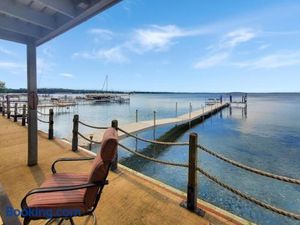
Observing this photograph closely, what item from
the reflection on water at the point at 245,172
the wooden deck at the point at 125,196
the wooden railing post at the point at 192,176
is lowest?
the reflection on water at the point at 245,172

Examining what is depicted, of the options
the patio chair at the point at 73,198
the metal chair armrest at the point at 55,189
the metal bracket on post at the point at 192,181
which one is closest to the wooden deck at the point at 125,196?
the metal bracket on post at the point at 192,181

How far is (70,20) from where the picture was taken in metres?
3.33

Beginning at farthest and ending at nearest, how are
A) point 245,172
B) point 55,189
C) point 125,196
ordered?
point 245,172
point 125,196
point 55,189

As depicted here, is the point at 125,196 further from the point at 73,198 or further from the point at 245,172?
the point at 245,172

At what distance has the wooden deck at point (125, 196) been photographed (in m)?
2.63

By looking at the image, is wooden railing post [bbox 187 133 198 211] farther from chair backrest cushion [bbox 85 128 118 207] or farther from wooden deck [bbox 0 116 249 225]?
chair backrest cushion [bbox 85 128 118 207]

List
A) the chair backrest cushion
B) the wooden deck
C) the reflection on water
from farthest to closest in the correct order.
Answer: the reflection on water < the wooden deck < the chair backrest cushion

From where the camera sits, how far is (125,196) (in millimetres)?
3146

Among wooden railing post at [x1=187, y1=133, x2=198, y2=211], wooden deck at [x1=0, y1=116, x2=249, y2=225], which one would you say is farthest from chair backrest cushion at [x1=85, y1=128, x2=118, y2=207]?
wooden railing post at [x1=187, y1=133, x2=198, y2=211]

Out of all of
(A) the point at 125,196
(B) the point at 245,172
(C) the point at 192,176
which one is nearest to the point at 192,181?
(C) the point at 192,176

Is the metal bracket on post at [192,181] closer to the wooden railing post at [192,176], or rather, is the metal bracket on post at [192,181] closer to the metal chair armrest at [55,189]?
the wooden railing post at [192,176]

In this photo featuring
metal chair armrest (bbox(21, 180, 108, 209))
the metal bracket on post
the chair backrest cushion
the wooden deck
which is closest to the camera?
metal chair armrest (bbox(21, 180, 108, 209))

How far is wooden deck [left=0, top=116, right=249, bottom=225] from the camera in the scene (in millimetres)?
2627

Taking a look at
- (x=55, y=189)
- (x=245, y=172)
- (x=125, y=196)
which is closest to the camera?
(x=55, y=189)
